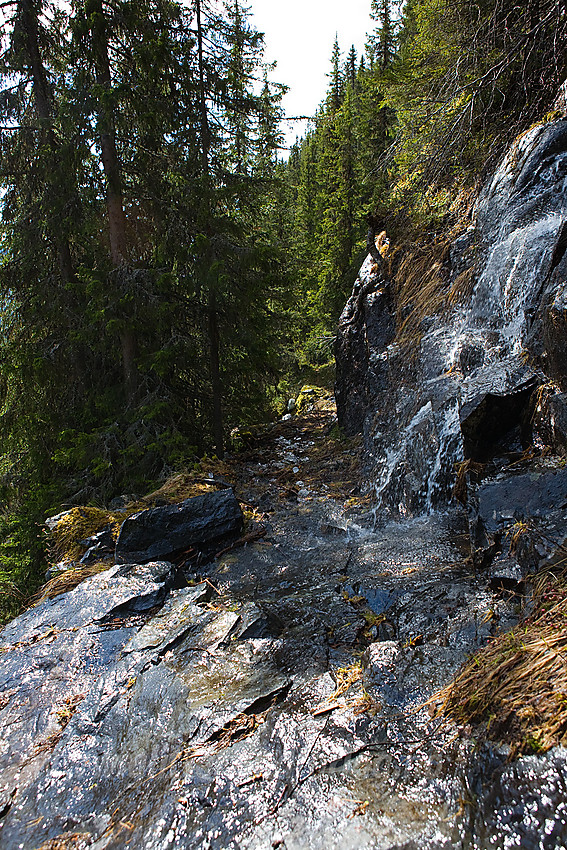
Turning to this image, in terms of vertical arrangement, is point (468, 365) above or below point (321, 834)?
above

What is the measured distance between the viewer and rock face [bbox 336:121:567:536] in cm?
498

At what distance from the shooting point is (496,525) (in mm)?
4004

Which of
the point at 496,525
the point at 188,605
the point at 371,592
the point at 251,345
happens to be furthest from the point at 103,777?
the point at 251,345

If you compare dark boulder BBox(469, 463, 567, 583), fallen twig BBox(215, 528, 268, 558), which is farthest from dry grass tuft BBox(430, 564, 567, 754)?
fallen twig BBox(215, 528, 268, 558)

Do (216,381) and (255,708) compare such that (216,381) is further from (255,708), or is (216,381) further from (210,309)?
(255,708)

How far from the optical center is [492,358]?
19.1 ft

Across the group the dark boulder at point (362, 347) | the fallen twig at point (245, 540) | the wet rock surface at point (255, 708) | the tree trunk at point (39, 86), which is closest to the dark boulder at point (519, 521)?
the wet rock surface at point (255, 708)

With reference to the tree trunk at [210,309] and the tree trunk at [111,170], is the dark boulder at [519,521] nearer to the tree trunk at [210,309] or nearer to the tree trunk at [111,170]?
the tree trunk at [210,309]

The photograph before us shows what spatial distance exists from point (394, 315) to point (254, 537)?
5.18 metres

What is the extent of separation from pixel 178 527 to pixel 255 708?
3265mm

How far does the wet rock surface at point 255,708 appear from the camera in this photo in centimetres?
212

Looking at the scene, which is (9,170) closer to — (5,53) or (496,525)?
(5,53)

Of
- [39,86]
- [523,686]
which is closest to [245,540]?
[523,686]

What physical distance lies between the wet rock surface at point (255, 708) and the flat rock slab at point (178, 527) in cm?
46
